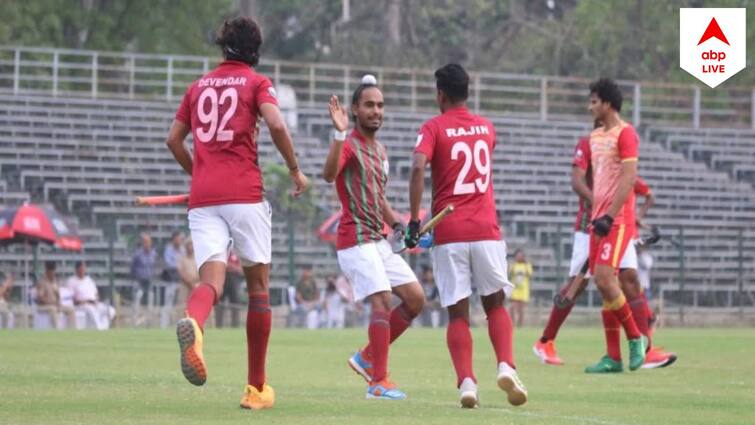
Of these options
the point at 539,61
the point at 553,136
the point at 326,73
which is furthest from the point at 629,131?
the point at 539,61

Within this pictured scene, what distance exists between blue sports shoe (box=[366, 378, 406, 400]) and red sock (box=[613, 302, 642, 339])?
12.8 feet

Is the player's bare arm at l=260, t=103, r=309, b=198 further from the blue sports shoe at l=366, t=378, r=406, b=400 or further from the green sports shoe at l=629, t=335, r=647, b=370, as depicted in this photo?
the green sports shoe at l=629, t=335, r=647, b=370

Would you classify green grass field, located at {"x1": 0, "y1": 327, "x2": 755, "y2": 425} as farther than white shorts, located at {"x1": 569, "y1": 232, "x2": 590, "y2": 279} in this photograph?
No

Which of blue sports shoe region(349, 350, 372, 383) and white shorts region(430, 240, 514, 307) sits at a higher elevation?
white shorts region(430, 240, 514, 307)

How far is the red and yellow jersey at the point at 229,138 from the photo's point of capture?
35.9 feet

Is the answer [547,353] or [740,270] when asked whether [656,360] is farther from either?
[740,270]

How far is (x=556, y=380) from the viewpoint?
1511cm

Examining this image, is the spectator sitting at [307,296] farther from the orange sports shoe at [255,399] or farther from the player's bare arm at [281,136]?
the player's bare arm at [281,136]

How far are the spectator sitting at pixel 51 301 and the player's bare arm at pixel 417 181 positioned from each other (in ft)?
65.4

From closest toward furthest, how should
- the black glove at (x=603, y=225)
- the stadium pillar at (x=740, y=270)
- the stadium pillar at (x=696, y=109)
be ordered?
1. the black glove at (x=603, y=225)
2. the stadium pillar at (x=740, y=270)
3. the stadium pillar at (x=696, y=109)

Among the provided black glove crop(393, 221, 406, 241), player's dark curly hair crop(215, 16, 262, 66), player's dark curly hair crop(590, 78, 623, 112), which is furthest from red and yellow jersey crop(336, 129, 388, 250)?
player's dark curly hair crop(590, 78, 623, 112)

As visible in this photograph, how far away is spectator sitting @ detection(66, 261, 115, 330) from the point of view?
3175 cm

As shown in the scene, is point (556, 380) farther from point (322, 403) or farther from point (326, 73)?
point (326, 73)

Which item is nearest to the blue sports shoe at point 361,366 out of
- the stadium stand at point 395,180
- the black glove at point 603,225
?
the black glove at point 603,225
